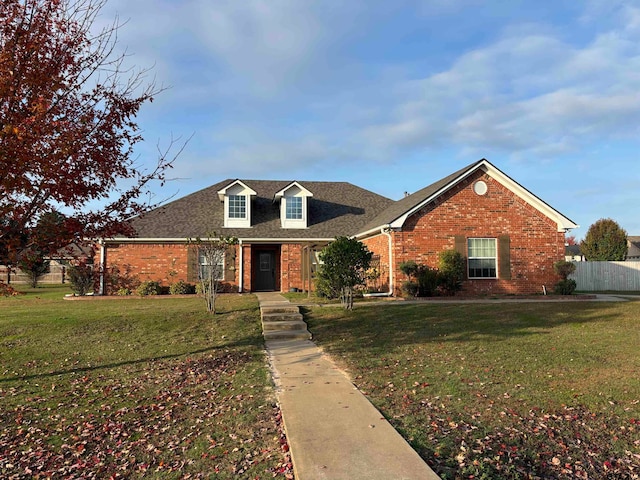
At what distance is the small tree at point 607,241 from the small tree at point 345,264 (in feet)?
89.8

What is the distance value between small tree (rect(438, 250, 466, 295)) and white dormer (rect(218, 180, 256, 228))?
939 cm

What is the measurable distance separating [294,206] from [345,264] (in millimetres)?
9504

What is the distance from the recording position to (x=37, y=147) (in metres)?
5.66

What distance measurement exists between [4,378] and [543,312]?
12173 mm

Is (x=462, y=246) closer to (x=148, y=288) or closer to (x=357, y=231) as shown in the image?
(x=357, y=231)

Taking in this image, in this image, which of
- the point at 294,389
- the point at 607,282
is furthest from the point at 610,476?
the point at 607,282

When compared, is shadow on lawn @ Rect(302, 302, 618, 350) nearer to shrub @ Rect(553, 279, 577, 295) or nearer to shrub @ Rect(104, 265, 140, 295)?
shrub @ Rect(553, 279, 577, 295)

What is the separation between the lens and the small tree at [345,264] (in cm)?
1317

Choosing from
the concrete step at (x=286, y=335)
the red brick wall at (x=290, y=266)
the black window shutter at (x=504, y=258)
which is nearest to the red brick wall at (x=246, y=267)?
the red brick wall at (x=290, y=266)

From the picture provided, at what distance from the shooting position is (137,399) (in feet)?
21.0

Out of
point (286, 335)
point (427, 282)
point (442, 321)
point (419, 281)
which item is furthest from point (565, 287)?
point (286, 335)

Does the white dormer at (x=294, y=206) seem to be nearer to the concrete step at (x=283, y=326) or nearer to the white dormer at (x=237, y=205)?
the white dormer at (x=237, y=205)

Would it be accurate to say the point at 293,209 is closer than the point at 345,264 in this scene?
No

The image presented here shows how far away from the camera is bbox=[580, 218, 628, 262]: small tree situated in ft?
109
